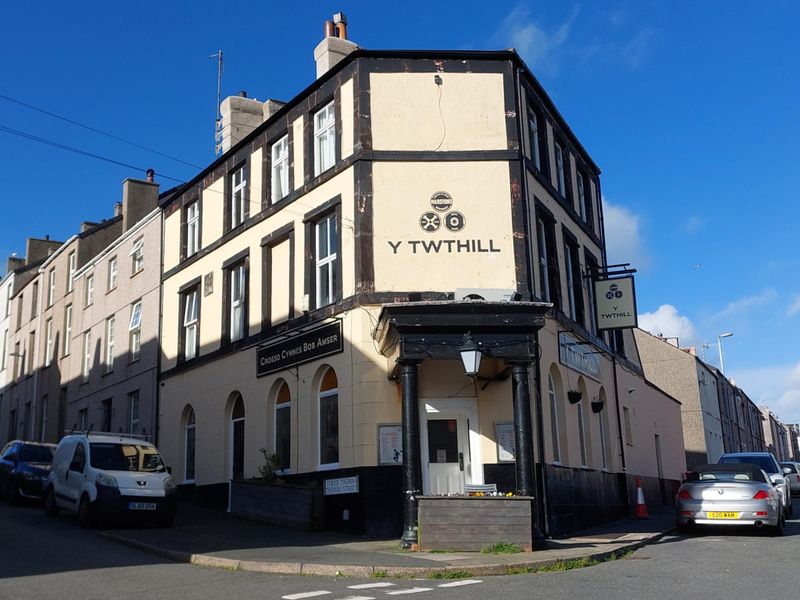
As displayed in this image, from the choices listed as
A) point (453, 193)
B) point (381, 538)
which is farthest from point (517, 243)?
point (381, 538)

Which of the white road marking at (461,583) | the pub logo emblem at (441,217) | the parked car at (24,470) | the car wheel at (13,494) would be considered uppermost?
the pub logo emblem at (441,217)

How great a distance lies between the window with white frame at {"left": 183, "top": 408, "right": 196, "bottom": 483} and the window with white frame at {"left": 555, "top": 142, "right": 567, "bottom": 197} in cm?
1223

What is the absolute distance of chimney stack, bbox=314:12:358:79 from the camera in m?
20.8

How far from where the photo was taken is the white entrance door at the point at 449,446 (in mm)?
15906

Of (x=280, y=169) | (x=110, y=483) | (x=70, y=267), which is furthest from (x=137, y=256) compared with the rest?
(x=110, y=483)

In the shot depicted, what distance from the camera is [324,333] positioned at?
17453 mm

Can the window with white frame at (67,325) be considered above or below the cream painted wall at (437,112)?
below

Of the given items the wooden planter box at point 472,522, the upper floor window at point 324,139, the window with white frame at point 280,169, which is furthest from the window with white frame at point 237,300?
the wooden planter box at point 472,522

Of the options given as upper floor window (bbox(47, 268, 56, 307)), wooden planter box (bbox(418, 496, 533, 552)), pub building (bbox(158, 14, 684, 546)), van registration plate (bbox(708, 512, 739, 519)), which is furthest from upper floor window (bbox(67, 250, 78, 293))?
van registration plate (bbox(708, 512, 739, 519))

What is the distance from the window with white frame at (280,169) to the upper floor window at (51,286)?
1960 cm

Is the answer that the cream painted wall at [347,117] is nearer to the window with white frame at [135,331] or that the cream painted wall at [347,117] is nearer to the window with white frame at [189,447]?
the window with white frame at [189,447]

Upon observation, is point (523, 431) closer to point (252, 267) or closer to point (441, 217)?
point (441, 217)

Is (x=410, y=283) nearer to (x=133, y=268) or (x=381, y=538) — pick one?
(x=381, y=538)

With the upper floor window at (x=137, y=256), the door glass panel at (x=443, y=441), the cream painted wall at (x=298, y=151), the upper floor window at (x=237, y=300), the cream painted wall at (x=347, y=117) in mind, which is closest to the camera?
the door glass panel at (x=443, y=441)
